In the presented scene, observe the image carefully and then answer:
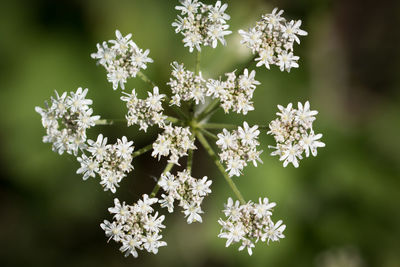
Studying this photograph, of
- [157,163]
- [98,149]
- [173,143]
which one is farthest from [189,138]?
[157,163]

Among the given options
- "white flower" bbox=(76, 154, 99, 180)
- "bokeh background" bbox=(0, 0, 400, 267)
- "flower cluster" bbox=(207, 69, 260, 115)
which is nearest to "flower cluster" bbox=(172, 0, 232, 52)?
"flower cluster" bbox=(207, 69, 260, 115)

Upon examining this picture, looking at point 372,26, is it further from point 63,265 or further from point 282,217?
point 63,265

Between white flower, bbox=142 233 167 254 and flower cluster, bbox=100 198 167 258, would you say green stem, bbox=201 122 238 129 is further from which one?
white flower, bbox=142 233 167 254

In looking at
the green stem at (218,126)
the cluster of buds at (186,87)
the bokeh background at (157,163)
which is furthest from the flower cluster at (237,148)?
the bokeh background at (157,163)

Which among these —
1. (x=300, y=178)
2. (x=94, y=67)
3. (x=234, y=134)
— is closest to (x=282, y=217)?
(x=300, y=178)

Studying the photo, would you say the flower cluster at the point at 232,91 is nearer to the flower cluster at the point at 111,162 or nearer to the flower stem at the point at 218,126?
the flower stem at the point at 218,126

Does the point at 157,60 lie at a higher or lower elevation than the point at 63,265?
higher

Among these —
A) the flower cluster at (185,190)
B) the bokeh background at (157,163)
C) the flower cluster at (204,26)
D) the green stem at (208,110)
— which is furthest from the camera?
the bokeh background at (157,163)
